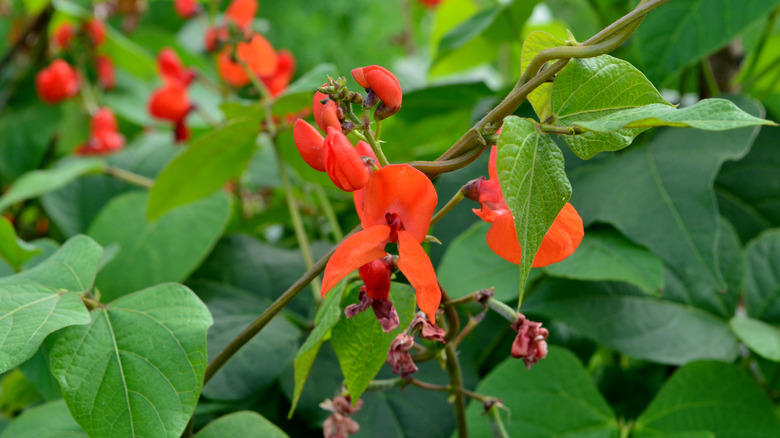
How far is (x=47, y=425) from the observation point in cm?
39

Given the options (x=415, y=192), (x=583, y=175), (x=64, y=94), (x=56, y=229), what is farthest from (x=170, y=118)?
(x=415, y=192)

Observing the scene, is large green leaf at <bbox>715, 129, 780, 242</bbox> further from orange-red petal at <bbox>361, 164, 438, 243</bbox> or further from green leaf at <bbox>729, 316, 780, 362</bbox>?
orange-red petal at <bbox>361, 164, 438, 243</bbox>

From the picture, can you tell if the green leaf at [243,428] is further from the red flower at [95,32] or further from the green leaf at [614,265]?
the red flower at [95,32]

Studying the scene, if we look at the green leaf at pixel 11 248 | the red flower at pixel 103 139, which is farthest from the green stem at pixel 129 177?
the green leaf at pixel 11 248

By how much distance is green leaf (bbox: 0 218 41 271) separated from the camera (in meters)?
0.51

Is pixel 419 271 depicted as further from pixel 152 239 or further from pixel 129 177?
pixel 129 177

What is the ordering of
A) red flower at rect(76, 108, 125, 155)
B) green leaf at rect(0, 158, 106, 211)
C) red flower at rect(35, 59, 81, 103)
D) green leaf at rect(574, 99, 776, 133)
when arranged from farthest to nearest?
red flower at rect(35, 59, 81, 103), red flower at rect(76, 108, 125, 155), green leaf at rect(0, 158, 106, 211), green leaf at rect(574, 99, 776, 133)

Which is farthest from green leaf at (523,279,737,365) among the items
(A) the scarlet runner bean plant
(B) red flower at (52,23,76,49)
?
(B) red flower at (52,23,76,49)

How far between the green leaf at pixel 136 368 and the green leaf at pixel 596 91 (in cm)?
19

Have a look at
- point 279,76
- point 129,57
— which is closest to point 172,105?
point 279,76

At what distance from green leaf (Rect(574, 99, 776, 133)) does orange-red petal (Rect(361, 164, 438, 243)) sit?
0.06 metres

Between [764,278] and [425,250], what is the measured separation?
14.4 inches

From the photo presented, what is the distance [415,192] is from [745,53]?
732 mm

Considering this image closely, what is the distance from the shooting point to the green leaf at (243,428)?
37 cm
